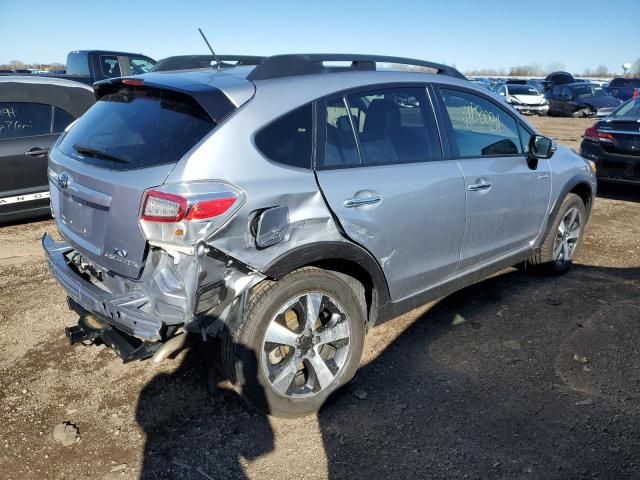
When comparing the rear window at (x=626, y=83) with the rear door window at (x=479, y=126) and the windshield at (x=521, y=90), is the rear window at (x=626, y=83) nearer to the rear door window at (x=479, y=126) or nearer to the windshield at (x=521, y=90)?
the windshield at (x=521, y=90)

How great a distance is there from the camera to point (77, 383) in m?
3.20

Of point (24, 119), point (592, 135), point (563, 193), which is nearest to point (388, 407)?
point (563, 193)

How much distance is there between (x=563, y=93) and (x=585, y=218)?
895 inches

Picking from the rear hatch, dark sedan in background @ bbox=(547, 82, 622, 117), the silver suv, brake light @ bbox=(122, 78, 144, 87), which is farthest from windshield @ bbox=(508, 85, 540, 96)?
the rear hatch

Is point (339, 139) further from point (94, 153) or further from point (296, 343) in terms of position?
point (94, 153)

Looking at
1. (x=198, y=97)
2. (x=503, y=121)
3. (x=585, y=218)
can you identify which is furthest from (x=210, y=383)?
(x=585, y=218)

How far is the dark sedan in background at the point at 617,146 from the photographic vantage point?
7594 millimetres

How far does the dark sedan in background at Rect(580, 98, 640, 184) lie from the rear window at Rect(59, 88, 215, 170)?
7072 millimetres

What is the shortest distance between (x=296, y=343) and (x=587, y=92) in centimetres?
2655

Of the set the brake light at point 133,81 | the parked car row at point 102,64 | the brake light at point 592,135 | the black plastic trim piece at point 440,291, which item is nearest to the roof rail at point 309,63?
the brake light at point 133,81

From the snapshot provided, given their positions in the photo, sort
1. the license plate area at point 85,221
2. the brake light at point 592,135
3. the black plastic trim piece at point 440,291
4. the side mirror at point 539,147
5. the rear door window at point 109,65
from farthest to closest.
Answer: the rear door window at point 109,65
the brake light at point 592,135
the side mirror at point 539,147
the black plastic trim piece at point 440,291
the license plate area at point 85,221

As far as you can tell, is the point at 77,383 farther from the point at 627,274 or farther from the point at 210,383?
the point at 627,274

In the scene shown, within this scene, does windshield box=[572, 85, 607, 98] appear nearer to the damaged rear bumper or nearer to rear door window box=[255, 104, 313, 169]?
rear door window box=[255, 104, 313, 169]

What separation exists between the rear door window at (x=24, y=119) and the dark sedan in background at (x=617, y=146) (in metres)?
7.45
